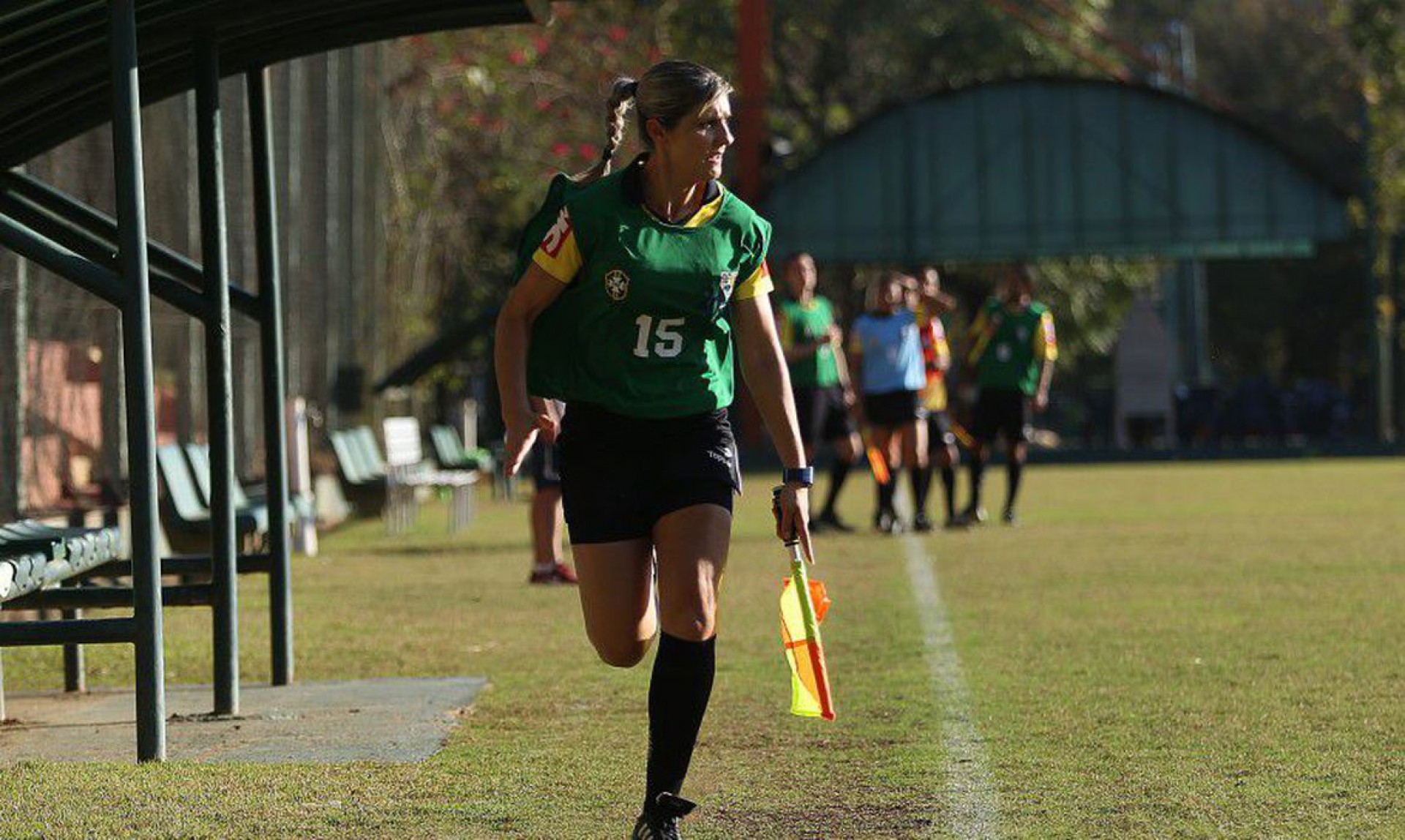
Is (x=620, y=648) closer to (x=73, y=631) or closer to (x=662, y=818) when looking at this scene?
(x=662, y=818)

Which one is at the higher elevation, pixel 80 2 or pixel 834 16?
pixel 834 16

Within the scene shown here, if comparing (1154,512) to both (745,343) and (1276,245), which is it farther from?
(1276,245)

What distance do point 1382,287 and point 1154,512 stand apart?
26.8m

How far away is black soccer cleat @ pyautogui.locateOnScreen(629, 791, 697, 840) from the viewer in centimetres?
642

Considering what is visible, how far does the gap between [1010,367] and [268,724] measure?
12.0 metres

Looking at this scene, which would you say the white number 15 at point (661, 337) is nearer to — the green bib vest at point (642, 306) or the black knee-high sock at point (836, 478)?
the green bib vest at point (642, 306)

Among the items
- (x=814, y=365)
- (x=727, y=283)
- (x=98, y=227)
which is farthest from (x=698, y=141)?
(x=814, y=365)

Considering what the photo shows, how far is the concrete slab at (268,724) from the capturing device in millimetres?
8352

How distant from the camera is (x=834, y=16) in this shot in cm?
5012

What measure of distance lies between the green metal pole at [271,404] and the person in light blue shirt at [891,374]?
31.3 ft

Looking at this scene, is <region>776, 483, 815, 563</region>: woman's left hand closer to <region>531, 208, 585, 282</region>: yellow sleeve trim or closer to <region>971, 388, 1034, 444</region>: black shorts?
<region>531, 208, 585, 282</region>: yellow sleeve trim

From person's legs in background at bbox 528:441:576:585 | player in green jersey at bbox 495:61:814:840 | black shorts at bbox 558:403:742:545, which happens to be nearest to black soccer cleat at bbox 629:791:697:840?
player in green jersey at bbox 495:61:814:840

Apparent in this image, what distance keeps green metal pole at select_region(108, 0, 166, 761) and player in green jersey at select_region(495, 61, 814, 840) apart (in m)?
1.78

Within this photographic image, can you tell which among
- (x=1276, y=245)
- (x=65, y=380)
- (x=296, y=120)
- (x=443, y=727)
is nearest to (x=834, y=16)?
(x=1276, y=245)
